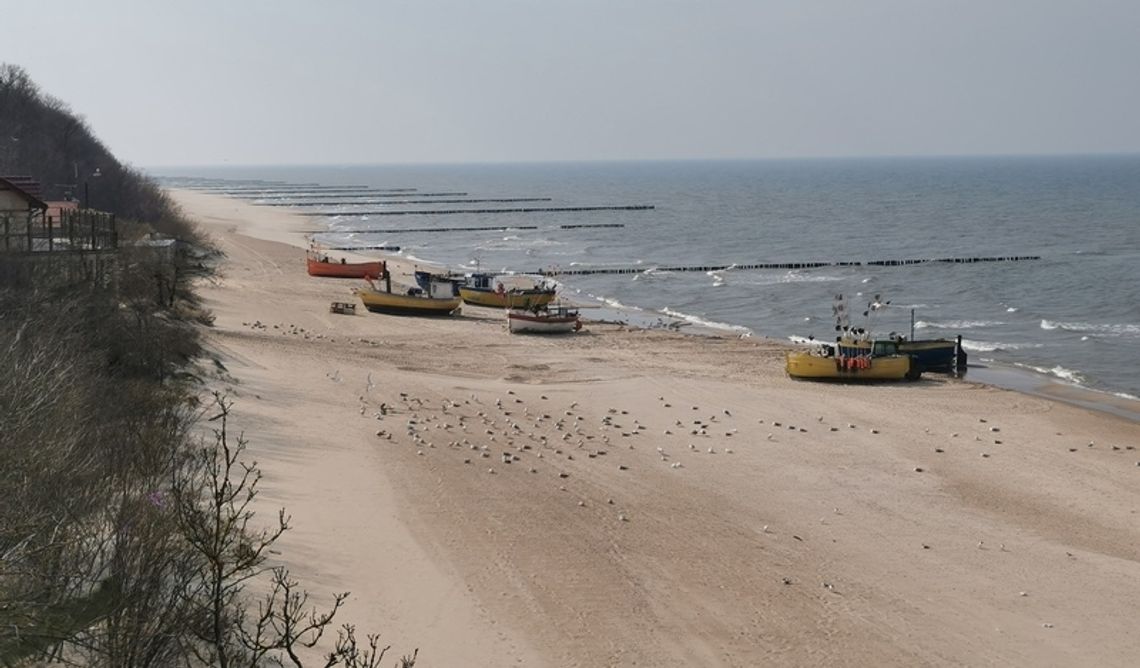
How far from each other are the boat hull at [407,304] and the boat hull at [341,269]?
46.2ft

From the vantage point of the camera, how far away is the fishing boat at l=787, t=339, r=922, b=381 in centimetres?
3838

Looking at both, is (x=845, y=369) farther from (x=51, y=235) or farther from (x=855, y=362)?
(x=51, y=235)

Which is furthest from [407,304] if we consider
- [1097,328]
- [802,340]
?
[1097,328]

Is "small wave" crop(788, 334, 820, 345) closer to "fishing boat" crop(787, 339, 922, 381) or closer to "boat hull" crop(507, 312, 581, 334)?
"fishing boat" crop(787, 339, 922, 381)

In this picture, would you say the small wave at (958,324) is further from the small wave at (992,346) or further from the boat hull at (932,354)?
the boat hull at (932,354)

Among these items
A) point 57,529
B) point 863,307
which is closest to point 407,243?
point 863,307

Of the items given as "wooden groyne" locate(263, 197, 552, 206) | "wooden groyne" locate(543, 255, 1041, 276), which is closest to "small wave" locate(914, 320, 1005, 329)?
"wooden groyne" locate(543, 255, 1041, 276)

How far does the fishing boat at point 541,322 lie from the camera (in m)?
47.1

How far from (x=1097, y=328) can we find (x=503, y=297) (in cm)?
2506

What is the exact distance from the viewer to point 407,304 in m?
51.7

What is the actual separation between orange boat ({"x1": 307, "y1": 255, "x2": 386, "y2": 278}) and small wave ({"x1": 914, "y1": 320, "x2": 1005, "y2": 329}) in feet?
92.5

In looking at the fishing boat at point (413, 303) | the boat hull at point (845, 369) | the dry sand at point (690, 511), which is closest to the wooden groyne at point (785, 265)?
the fishing boat at point (413, 303)

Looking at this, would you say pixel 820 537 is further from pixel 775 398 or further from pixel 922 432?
pixel 775 398

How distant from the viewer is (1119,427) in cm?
3250
